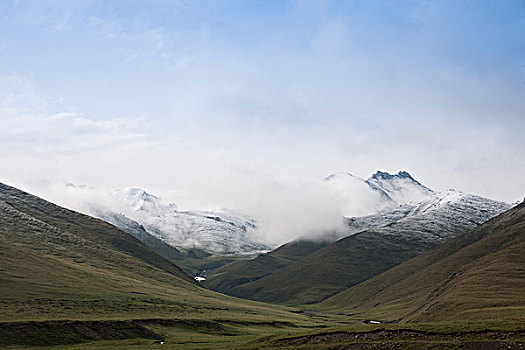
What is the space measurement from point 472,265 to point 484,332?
451 feet

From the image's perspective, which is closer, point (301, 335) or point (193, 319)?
point (301, 335)

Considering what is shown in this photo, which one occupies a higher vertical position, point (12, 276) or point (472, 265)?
point (472, 265)

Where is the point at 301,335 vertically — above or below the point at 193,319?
below

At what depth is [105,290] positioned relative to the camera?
575ft

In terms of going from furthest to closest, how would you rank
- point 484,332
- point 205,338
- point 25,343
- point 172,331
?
point 172,331, point 205,338, point 25,343, point 484,332

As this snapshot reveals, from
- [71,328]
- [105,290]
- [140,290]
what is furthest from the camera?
[140,290]

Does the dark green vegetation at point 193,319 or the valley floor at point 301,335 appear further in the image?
the dark green vegetation at point 193,319

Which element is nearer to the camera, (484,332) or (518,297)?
(484,332)

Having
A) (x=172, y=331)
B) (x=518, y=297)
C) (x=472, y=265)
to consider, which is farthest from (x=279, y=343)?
(x=472, y=265)

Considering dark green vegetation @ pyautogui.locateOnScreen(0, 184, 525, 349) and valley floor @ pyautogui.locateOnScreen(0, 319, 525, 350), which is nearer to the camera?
valley floor @ pyautogui.locateOnScreen(0, 319, 525, 350)

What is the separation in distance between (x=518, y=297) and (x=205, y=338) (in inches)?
3133

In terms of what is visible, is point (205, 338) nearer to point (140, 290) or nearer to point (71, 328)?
point (71, 328)

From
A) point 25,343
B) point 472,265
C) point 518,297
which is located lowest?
point 25,343

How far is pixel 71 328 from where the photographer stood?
10931 centimetres
